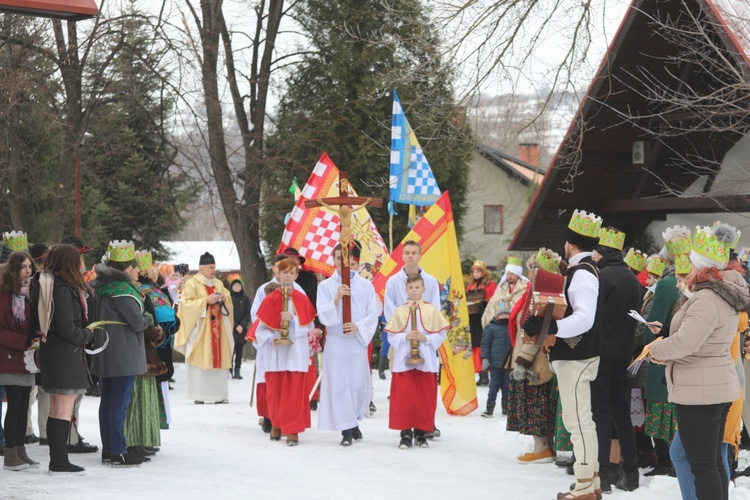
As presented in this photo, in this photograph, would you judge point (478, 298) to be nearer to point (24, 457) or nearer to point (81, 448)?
point (81, 448)

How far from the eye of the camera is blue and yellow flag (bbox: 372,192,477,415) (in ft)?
40.1

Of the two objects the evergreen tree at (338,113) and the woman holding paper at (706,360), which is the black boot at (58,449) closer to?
the woman holding paper at (706,360)

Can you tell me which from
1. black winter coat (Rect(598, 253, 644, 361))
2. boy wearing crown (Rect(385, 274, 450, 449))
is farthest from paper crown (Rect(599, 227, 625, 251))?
boy wearing crown (Rect(385, 274, 450, 449))

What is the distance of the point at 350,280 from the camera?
32.6 feet

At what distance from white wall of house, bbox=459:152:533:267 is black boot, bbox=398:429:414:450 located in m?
34.5

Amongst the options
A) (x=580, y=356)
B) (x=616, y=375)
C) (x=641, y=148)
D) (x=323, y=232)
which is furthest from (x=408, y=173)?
(x=580, y=356)

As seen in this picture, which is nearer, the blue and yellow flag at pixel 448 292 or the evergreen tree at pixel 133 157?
the blue and yellow flag at pixel 448 292

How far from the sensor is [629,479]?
24.6 feet

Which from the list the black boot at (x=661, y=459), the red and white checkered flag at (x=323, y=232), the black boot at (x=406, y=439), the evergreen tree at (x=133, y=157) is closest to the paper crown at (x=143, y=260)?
the black boot at (x=406, y=439)

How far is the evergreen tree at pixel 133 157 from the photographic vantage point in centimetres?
1873

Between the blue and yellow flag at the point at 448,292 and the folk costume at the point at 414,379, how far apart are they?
2409 millimetres

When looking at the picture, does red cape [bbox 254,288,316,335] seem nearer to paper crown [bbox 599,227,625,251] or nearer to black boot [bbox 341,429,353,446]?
black boot [bbox 341,429,353,446]

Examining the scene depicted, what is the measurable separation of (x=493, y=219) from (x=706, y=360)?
39258 mm

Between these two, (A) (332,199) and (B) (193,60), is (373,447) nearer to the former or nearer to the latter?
(A) (332,199)
